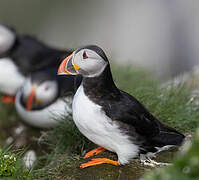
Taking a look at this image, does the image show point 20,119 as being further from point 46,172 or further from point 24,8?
point 24,8

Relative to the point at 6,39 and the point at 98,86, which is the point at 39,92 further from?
the point at 98,86

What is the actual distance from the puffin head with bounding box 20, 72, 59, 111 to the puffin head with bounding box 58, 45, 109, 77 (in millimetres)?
1760

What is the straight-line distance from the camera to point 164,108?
140 inches

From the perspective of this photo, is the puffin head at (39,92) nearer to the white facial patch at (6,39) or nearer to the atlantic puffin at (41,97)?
the atlantic puffin at (41,97)

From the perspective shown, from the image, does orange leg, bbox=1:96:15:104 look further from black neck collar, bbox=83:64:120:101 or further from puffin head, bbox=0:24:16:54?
black neck collar, bbox=83:64:120:101

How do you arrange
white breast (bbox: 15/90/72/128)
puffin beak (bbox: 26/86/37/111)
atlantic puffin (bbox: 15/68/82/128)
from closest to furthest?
white breast (bbox: 15/90/72/128)
atlantic puffin (bbox: 15/68/82/128)
puffin beak (bbox: 26/86/37/111)

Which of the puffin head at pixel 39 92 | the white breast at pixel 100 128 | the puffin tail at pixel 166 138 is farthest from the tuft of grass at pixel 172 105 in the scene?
the puffin head at pixel 39 92

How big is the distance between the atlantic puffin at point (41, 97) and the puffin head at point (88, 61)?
1.57m

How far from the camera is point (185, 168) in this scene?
6.48ft

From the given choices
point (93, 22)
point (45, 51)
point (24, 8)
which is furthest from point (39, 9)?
point (45, 51)

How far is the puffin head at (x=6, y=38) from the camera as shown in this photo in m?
5.48

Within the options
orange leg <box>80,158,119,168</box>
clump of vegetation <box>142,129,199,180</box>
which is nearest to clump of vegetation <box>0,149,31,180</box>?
orange leg <box>80,158,119,168</box>

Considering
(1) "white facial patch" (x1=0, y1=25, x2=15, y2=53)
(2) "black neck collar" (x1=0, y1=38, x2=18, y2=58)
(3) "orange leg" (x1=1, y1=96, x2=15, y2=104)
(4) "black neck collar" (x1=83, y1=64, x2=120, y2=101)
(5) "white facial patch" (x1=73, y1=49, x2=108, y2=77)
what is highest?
(5) "white facial patch" (x1=73, y1=49, x2=108, y2=77)

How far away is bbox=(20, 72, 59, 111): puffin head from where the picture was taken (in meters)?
4.46
